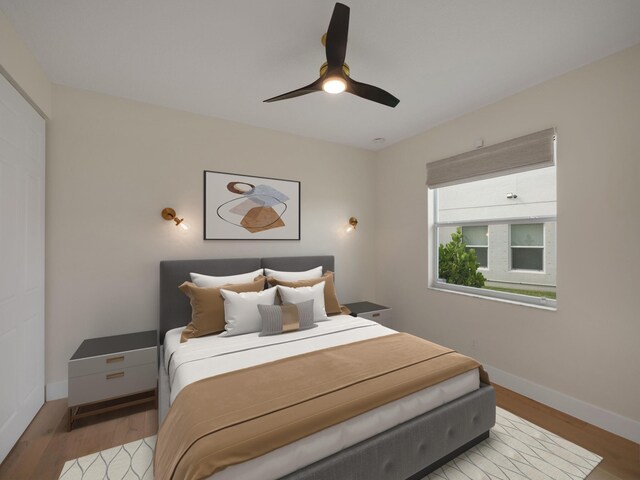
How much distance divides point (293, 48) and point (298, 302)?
1.98 metres

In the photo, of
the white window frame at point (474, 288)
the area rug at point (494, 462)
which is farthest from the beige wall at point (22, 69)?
the white window frame at point (474, 288)

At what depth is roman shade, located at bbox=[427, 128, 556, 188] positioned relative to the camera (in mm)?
2424

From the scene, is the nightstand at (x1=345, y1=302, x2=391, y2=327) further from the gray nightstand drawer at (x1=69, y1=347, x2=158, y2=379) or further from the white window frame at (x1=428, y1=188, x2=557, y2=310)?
the gray nightstand drawer at (x1=69, y1=347, x2=158, y2=379)

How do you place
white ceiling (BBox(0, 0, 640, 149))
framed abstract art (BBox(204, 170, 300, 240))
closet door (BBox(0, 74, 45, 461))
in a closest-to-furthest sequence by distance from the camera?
white ceiling (BBox(0, 0, 640, 149)) < closet door (BBox(0, 74, 45, 461)) < framed abstract art (BBox(204, 170, 300, 240))

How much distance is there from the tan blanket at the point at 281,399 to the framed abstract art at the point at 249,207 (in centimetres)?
169

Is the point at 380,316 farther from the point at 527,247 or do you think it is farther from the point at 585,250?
the point at 585,250

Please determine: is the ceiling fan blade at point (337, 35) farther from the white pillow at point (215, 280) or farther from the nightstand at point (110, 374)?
the nightstand at point (110, 374)

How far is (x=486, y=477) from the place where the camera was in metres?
1.70

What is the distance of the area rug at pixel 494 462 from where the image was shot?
1.72 m

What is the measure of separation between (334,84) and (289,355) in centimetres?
178

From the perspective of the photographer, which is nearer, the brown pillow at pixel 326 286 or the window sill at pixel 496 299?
the window sill at pixel 496 299

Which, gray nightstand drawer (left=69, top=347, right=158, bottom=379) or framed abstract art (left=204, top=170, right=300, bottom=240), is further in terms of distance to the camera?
framed abstract art (left=204, top=170, right=300, bottom=240)

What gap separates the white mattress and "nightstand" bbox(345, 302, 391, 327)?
1.70 ft

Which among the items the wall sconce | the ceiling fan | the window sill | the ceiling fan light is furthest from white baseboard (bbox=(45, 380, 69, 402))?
the window sill
